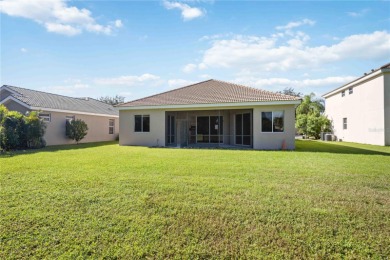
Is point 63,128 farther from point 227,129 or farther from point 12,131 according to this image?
point 227,129

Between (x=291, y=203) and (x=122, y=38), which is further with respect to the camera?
(x=122, y=38)

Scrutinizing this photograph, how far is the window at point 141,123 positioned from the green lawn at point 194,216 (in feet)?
35.3

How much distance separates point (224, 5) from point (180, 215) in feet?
36.4

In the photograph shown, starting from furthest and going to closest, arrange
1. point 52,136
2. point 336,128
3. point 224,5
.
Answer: point 336,128
point 52,136
point 224,5

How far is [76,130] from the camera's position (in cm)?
2031

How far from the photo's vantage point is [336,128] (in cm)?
2583

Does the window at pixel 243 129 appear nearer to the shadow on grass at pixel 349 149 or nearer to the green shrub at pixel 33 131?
the shadow on grass at pixel 349 149

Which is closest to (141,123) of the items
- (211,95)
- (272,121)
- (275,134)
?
(211,95)

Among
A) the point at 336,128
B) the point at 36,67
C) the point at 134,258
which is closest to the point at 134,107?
the point at 36,67

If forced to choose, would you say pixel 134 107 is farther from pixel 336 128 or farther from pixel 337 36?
pixel 336 128

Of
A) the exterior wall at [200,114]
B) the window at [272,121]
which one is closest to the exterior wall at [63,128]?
the exterior wall at [200,114]

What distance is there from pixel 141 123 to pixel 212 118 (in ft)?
19.2

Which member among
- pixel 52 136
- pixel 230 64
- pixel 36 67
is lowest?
pixel 52 136

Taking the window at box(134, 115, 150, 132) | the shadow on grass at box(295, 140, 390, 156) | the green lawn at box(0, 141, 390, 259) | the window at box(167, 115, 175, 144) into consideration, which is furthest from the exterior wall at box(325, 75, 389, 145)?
the window at box(134, 115, 150, 132)
